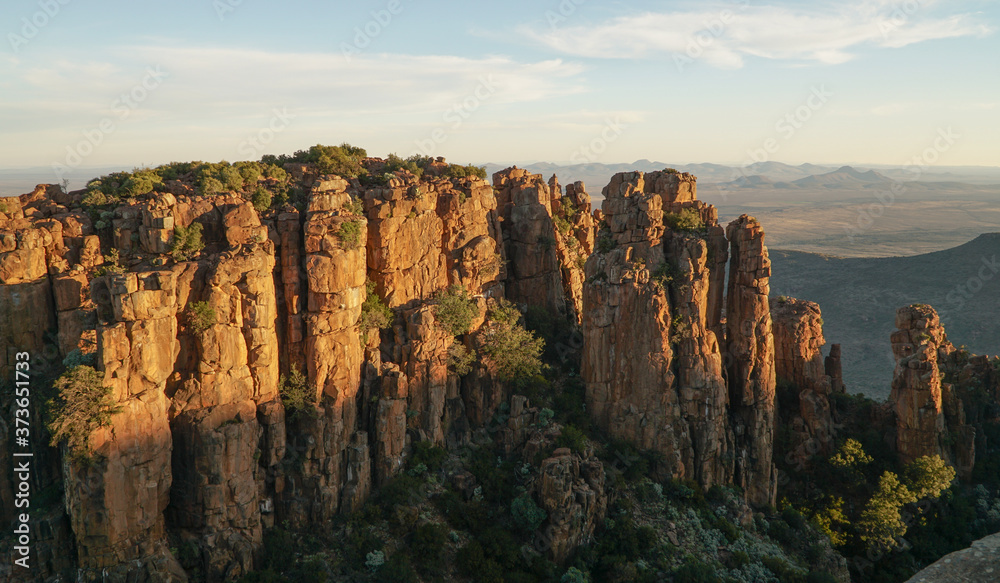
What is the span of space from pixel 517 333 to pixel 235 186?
23.0 meters

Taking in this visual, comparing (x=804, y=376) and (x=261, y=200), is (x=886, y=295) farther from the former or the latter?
(x=261, y=200)

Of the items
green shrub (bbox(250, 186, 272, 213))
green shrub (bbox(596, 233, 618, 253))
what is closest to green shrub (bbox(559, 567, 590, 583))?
green shrub (bbox(596, 233, 618, 253))

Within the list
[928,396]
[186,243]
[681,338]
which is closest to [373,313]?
[186,243]

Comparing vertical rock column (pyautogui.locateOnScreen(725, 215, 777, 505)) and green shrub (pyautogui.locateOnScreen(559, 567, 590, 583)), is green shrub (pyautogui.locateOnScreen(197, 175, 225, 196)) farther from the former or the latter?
vertical rock column (pyautogui.locateOnScreen(725, 215, 777, 505))

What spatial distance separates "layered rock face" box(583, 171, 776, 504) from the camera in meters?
45.9

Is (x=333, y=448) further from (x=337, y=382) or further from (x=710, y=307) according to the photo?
(x=710, y=307)

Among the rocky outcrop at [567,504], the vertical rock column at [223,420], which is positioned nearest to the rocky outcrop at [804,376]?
the rocky outcrop at [567,504]

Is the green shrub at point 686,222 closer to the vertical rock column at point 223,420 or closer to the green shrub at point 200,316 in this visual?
the vertical rock column at point 223,420

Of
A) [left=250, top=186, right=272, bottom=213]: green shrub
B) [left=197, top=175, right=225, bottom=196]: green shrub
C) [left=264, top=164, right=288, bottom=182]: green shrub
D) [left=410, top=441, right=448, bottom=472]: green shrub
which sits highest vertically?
[left=264, top=164, right=288, bottom=182]: green shrub

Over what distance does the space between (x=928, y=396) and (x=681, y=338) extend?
22672 mm

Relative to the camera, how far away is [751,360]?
48.7 metres

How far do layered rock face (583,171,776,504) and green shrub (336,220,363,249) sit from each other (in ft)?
58.9

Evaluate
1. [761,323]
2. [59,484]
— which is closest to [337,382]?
[59,484]

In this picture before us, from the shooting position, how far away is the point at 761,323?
161 ft
